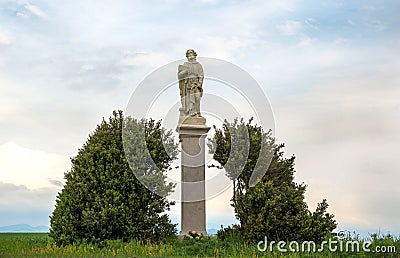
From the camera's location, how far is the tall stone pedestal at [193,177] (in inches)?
612

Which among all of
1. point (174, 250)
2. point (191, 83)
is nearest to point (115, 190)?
point (174, 250)

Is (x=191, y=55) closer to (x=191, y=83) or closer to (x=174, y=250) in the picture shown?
(x=191, y=83)

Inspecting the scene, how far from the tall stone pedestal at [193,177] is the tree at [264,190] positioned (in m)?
1.07

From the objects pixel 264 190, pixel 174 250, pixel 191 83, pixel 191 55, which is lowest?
pixel 174 250

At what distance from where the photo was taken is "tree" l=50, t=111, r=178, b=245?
15.1m

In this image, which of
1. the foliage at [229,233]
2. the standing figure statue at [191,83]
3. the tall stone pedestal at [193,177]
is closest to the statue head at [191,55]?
the standing figure statue at [191,83]

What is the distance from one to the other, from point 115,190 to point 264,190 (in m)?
4.17

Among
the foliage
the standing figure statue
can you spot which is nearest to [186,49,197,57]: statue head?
the standing figure statue

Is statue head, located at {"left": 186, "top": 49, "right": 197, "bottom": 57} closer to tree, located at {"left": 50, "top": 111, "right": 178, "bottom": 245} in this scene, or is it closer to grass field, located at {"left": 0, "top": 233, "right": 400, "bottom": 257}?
tree, located at {"left": 50, "top": 111, "right": 178, "bottom": 245}

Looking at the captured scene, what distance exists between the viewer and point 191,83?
16281mm

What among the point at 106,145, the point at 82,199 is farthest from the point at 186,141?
the point at 82,199

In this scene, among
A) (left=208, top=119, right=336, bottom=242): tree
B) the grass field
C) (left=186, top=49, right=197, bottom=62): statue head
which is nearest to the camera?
the grass field

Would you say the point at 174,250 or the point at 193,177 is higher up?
the point at 193,177

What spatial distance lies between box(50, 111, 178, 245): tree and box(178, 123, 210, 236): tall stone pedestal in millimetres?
628
